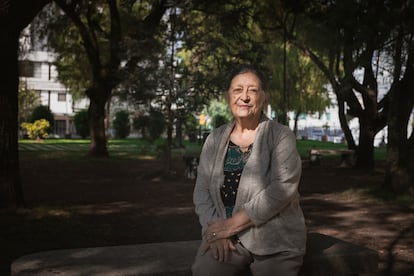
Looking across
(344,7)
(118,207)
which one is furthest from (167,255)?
(344,7)

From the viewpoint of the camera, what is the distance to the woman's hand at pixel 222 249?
9.41ft

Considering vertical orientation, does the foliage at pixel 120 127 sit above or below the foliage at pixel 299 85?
below

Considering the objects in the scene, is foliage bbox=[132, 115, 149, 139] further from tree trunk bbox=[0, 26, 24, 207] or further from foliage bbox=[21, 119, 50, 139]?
foliage bbox=[21, 119, 50, 139]

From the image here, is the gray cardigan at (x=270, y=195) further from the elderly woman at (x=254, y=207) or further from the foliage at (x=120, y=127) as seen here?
the foliage at (x=120, y=127)

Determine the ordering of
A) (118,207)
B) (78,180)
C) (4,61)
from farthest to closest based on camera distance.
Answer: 1. (78,180)
2. (118,207)
3. (4,61)

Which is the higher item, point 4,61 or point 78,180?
point 4,61

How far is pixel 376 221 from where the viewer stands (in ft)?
28.8

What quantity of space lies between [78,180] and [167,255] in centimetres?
1145

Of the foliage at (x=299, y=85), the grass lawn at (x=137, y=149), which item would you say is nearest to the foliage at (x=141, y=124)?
the grass lawn at (x=137, y=149)

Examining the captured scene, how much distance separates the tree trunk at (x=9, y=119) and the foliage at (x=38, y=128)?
37.7 meters

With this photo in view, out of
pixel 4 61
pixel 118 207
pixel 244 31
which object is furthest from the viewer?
pixel 244 31

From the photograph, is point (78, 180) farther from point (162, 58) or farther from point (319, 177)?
point (319, 177)

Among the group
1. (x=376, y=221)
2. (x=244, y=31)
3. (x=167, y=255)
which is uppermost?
(x=244, y=31)

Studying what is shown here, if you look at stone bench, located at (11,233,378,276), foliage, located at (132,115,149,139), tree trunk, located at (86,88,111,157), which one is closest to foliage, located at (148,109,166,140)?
foliage, located at (132,115,149,139)
